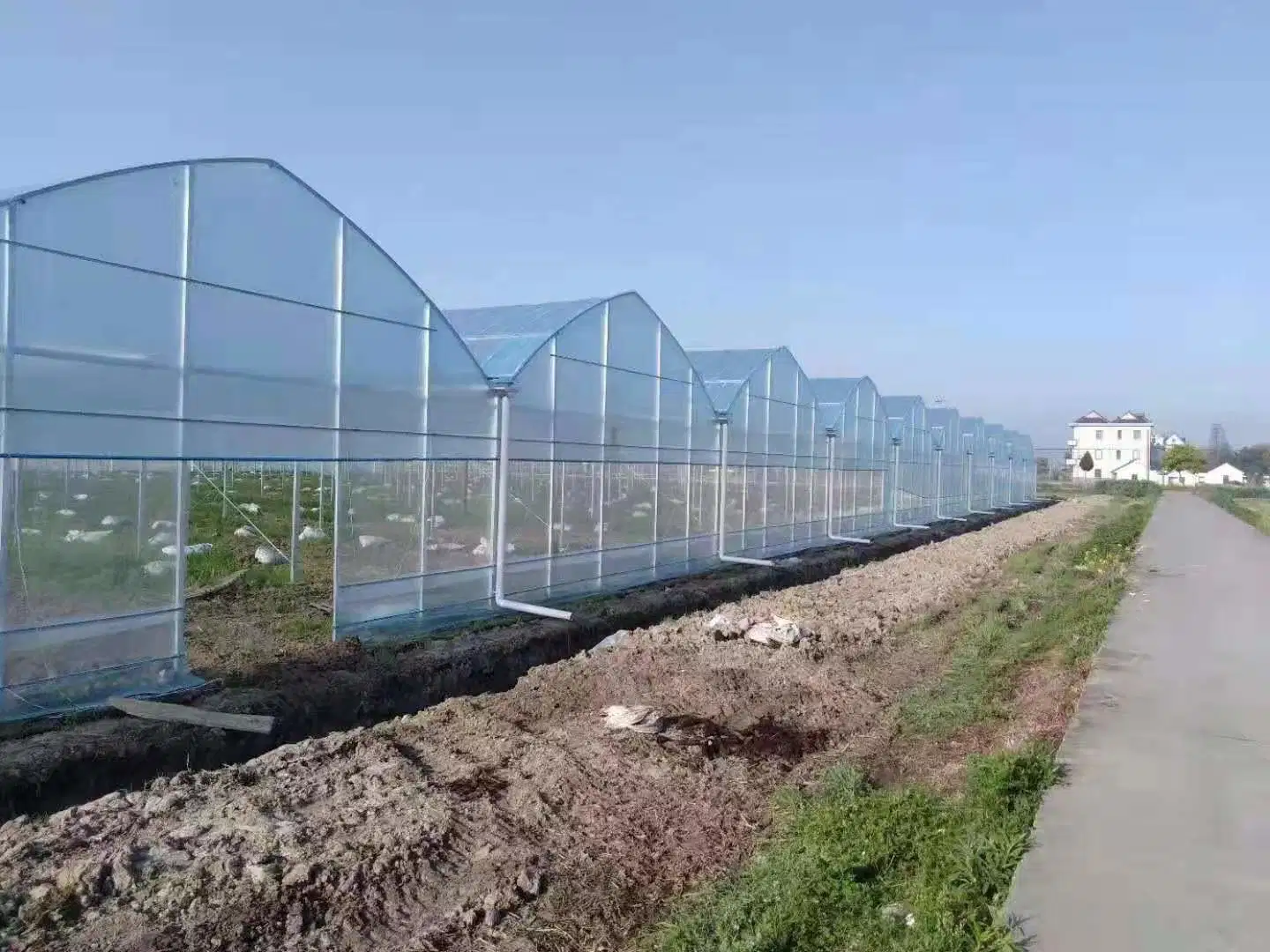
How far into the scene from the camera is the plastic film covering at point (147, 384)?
7.96 metres

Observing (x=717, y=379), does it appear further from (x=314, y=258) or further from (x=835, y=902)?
(x=835, y=902)

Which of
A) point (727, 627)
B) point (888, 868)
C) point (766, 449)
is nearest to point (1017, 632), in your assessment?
point (727, 627)

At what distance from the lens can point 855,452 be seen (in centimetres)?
2730

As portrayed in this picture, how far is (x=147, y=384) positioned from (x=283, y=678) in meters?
2.85

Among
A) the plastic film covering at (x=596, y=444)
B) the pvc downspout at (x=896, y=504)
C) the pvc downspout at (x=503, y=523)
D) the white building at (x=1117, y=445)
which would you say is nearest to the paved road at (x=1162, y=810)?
the pvc downspout at (x=503, y=523)

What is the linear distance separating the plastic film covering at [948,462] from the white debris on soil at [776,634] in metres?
25.1

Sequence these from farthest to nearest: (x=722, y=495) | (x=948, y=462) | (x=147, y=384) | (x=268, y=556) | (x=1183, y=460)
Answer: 1. (x=1183, y=460)
2. (x=948, y=462)
3. (x=722, y=495)
4. (x=268, y=556)
5. (x=147, y=384)

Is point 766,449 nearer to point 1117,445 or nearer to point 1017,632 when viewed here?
point 1017,632

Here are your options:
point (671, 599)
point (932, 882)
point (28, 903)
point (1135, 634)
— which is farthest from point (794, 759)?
point (671, 599)

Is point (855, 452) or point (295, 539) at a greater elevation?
point (855, 452)

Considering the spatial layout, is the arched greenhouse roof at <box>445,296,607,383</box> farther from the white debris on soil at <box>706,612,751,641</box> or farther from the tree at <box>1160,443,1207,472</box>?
the tree at <box>1160,443,1207,472</box>

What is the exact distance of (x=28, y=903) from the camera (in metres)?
4.72

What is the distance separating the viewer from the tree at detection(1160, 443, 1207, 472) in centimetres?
10394

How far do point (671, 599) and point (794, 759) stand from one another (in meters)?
7.64
